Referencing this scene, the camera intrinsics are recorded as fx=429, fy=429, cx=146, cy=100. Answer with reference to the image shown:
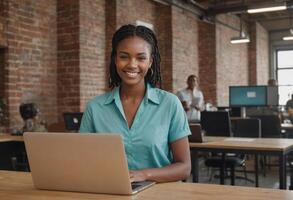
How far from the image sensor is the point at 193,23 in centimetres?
999

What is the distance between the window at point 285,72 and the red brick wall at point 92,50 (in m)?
9.16

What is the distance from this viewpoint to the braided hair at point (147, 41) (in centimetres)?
178

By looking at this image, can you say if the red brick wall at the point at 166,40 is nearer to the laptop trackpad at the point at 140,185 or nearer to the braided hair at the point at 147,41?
the braided hair at the point at 147,41

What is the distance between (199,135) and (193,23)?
6607mm

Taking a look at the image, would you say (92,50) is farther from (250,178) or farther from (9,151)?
(250,178)

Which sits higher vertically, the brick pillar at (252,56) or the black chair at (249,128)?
the brick pillar at (252,56)

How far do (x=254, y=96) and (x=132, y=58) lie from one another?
6243 millimetres

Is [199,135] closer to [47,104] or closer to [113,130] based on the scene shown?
[113,130]

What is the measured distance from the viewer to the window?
14.3 meters

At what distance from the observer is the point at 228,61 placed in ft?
37.5

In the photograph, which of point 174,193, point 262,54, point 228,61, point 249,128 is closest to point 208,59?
point 228,61

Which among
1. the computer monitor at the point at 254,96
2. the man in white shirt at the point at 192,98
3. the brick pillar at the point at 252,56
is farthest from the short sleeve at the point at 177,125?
the brick pillar at the point at 252,56

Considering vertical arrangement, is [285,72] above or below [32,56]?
above

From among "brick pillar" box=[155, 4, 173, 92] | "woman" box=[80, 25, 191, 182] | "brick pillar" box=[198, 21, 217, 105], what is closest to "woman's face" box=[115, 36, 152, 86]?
"woman" box=[80, 25, 191, 182]
